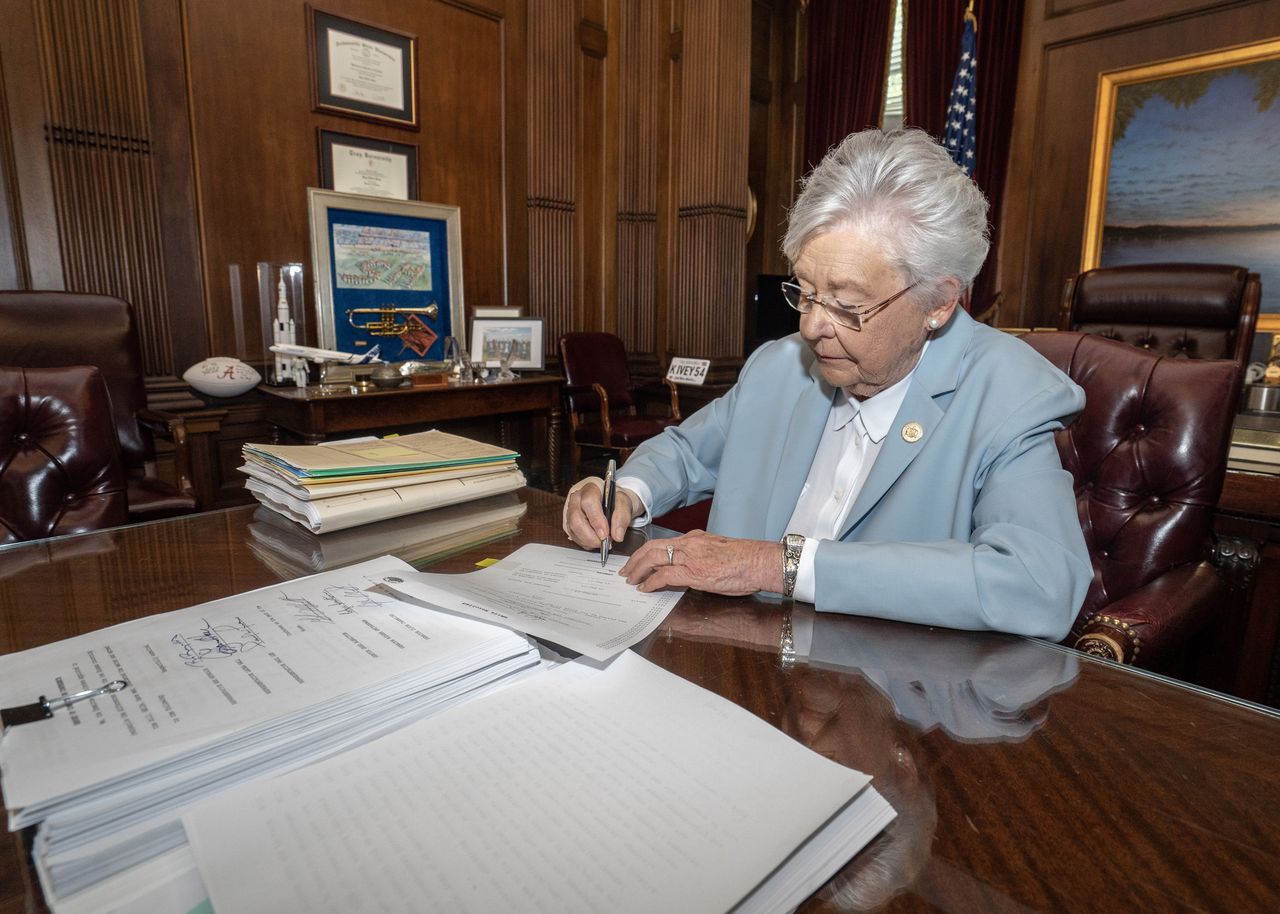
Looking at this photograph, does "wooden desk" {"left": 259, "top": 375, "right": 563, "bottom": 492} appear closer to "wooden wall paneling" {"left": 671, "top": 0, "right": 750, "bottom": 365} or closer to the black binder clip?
"wooden wall paneling" {"left": 671, "top": 0, "right": 750, "bottom": 365}

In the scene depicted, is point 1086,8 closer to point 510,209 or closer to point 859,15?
point 859,15

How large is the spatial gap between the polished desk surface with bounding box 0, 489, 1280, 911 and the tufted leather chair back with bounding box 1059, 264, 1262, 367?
210 cm

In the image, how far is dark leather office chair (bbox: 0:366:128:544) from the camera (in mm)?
1865

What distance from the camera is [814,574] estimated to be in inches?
40.2

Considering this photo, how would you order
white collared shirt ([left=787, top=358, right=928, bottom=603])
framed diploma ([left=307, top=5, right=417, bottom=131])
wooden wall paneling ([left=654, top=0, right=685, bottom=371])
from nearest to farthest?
1. white collared shirt ([left=787, top=358, right=928, bottom=603])
2. framed diploma ([left=307, top=5, right=417, bottom=131])
3. wooden wall paneling ([left=654, top=0, right=685, bottom=371])

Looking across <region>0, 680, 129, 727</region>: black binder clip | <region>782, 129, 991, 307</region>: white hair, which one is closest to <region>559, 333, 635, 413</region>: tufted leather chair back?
<region>782, 129, 991, 307</region>: white hair

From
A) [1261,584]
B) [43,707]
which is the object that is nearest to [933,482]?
[43,707]

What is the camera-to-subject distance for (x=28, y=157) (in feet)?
10.4

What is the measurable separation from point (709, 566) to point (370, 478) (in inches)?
27.8

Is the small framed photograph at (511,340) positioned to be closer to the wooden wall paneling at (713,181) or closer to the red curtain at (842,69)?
the wooden wall paneling at (713,181)

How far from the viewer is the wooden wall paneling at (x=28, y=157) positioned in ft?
10.1

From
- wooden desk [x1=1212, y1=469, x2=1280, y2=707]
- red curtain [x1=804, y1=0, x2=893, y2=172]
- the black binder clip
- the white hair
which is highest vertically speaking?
red curtain [x1=804, y1=0, x2=893, y2=172]

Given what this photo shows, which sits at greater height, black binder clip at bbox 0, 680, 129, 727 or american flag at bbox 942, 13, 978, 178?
american flag at bbox 942, 13, 978, 178

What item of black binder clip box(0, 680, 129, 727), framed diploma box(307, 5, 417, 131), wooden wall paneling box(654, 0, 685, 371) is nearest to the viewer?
black binder clip box(0, 680, 129, 727)
